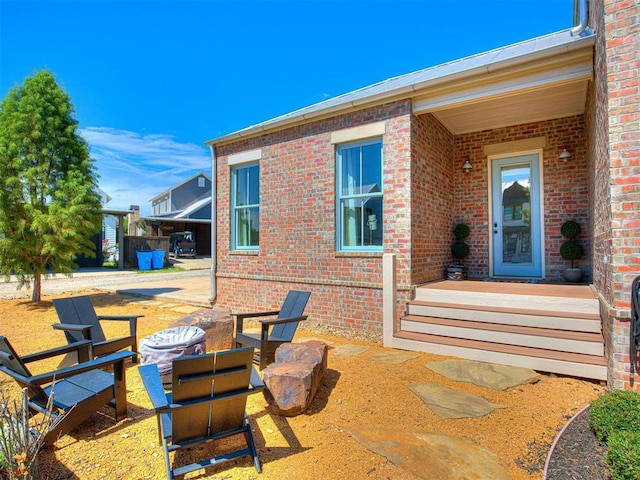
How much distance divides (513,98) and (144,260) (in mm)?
17172

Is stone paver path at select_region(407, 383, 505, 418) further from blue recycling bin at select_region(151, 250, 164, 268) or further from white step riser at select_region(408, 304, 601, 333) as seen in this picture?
blue recycling bin at select_region(151, 250, 164, 268)

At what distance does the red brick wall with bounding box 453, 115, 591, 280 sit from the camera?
20.4ft

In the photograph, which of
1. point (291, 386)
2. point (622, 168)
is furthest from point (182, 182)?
point (622, 168)

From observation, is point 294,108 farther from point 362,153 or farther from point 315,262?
point 315,262

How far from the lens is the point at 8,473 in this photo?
183 cm

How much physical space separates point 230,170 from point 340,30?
18.2 ft

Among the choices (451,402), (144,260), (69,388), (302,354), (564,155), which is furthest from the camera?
(144,260)

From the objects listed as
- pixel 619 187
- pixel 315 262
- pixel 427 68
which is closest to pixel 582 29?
pixel 427 68

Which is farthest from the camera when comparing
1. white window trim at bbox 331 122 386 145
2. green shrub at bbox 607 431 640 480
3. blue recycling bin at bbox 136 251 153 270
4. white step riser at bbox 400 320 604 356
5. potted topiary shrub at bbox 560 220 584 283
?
blue recycling bin at bbox 136 251 153 270

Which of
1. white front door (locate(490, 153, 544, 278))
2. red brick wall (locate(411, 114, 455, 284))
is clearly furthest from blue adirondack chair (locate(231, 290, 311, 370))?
white front door (locate(490, 153, 544, 278))

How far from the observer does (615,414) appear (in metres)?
2.41

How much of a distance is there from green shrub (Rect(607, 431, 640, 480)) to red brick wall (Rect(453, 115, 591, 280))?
495 centimetres

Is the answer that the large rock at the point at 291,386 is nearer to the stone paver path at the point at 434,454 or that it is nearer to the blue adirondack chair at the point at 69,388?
the stone paver path at the point at 434,454

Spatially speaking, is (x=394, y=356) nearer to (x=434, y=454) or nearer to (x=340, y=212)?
(x=434, y=454)
